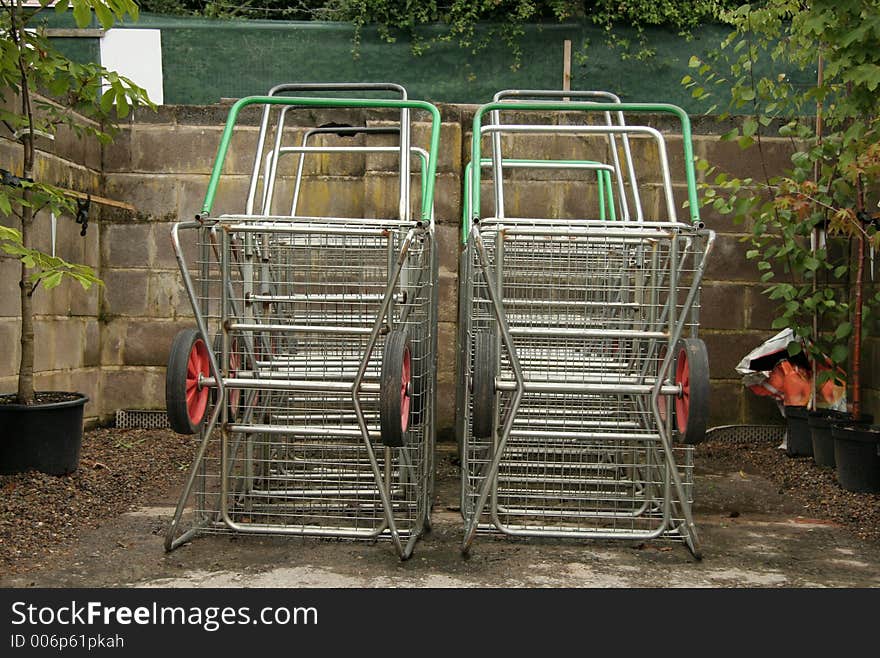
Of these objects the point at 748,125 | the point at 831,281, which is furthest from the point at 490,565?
the point at 831,281

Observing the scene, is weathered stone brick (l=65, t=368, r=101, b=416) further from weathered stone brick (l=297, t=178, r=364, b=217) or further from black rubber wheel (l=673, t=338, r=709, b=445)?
black rubber wheel (l=673, t=338, r=709, b=445)

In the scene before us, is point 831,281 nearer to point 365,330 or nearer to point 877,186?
point 877,186

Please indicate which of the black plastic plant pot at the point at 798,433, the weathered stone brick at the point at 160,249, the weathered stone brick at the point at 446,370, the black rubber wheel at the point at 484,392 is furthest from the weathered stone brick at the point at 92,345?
the black plastic plant pot at the point at 798,433

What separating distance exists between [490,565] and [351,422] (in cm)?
163

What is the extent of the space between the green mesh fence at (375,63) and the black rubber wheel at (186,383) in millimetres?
4201

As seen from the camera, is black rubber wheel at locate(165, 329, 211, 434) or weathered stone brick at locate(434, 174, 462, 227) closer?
black rubber wheel at locate(165, 329, 211, 434)

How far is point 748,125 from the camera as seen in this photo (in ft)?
14.2

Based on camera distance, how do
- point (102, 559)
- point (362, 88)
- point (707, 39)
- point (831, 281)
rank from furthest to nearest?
point (707, 39) → point (831, 281) → point (362, 88) → point (102, 559)

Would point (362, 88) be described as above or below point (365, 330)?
above

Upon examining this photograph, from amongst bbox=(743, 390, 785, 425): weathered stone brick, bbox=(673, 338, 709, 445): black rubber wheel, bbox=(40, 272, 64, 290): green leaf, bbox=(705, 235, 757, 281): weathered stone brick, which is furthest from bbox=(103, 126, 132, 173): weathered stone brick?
bbox=(743, 390, 785, 425): weathered stone brick

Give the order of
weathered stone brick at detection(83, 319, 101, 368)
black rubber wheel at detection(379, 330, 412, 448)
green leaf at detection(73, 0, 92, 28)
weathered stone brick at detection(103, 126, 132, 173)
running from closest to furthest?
1. black rubber wheel at detection(379, 330, 412, 448)
2. green leaf at detection(73, 0, 92, 28)
3. weathered stone brick at detection(83, 319, 101, 368)
4. weathered stone brick at detection(103, 126, 132, 173)

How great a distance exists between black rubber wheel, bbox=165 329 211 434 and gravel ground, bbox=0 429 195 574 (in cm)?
57

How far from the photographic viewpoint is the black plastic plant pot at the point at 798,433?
455 cm

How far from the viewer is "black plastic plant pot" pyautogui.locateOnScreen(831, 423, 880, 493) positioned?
12.4 ft
